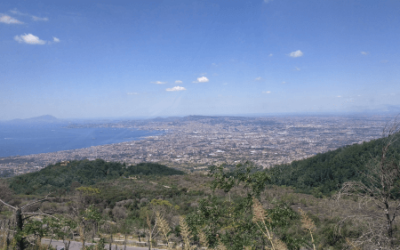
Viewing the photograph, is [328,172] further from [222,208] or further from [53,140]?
[53,140]

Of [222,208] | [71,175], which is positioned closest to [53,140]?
[71,175]

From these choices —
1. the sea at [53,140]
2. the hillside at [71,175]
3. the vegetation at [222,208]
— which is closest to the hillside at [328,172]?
the vegetation at [222,208]

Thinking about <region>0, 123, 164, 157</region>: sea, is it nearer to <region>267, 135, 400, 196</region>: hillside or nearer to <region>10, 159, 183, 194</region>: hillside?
<region>10, 159, 183, 194</region>: hillside

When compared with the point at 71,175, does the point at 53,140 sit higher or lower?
lower

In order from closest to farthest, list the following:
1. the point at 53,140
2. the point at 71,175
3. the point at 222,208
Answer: the point at 222,208
the point at 71,175
the point at 53,140

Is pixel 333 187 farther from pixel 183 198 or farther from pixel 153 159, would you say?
pixel 153 159

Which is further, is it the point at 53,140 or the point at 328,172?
the point at 53,140

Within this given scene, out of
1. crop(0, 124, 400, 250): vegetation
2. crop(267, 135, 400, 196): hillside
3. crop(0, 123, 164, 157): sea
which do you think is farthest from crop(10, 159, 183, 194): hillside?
crop(0, 123, 164, 157): sea

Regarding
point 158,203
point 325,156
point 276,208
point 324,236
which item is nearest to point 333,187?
point 325,156
